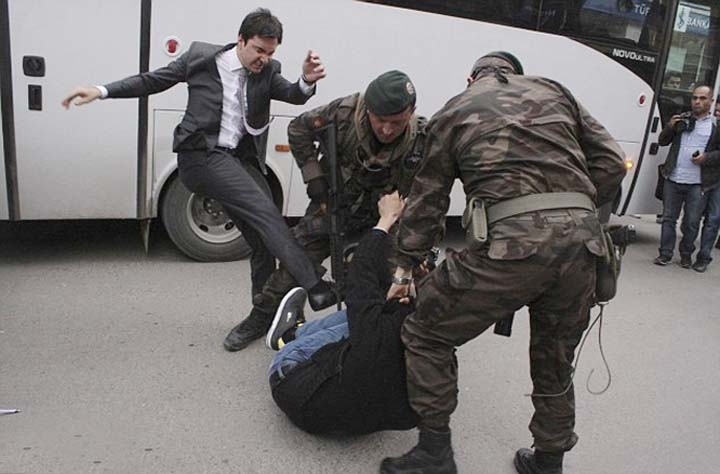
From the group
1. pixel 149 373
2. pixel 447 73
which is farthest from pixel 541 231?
pixel 447 73

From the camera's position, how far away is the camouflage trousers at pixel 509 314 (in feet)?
7.14

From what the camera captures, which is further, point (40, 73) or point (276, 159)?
point (276, 159)

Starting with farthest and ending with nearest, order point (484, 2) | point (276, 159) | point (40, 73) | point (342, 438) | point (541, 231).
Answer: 1. point (484, 2)
2. point (276, 159)
3. point (40, 73)
4. point (342, 438)
5. point (541, 231)

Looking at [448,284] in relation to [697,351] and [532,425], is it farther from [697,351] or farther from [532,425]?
[697,351]

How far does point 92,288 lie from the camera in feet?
13.9

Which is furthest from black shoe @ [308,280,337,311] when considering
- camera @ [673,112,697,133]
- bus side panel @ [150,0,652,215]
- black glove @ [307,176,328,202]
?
camera @ [673,112,697,133]

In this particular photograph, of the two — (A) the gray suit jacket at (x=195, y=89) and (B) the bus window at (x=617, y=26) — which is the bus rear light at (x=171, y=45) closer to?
(A) the gray suit jacket at (x=195, y=89)

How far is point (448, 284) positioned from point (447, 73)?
3446mm

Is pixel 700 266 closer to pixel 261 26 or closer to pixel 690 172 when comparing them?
pixel 690 172

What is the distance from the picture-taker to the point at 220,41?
443cm

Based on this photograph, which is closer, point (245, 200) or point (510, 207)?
point (510, 207)

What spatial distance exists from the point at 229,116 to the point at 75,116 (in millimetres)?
1394

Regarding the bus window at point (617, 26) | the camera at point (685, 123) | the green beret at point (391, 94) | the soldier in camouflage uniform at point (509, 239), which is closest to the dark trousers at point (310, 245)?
the green beret at point (391, 94)

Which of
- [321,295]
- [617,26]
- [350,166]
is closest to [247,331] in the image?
[321,295]
